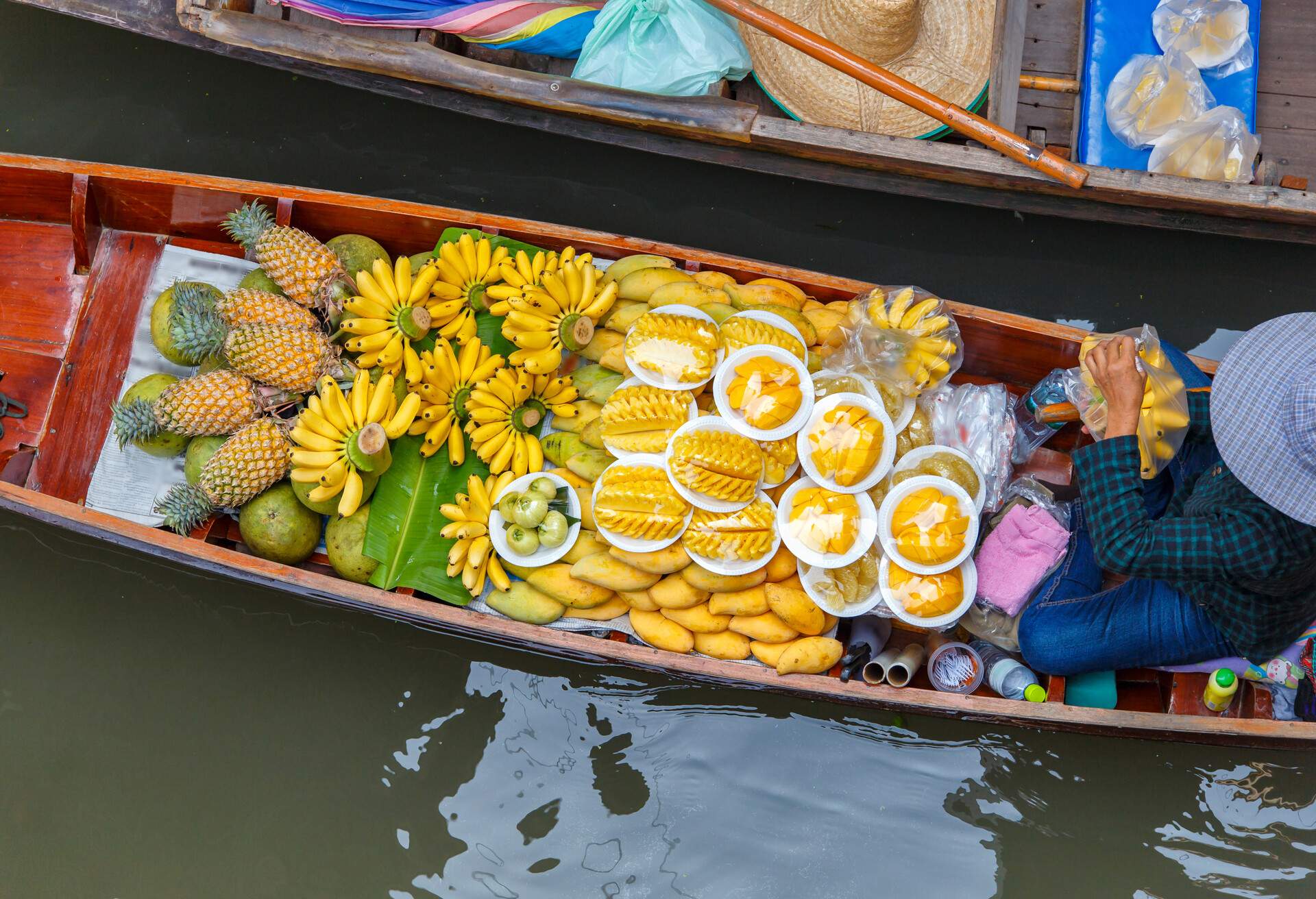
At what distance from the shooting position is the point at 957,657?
9.66 ft

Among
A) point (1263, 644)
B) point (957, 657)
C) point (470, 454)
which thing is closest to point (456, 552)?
point (470, 454)

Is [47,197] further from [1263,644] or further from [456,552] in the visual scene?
[1263,644]

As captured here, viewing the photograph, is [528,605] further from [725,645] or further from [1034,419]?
[1034,419]

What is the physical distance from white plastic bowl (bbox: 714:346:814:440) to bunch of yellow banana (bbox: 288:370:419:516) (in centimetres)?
94

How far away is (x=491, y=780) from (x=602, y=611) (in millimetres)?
1173

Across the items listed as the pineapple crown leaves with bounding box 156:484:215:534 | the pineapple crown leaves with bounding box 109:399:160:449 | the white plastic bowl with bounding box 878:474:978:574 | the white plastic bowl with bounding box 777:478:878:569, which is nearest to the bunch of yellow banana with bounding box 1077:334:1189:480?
the white plastic bowl with bounding box 878:474:978:574

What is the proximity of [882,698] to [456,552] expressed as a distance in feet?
4.61

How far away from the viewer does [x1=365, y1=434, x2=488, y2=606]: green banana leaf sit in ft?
9.78

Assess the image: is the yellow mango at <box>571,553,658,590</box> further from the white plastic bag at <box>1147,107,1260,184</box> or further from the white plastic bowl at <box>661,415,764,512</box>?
the white plastic bag at <box>1147,107,1260,184</box>

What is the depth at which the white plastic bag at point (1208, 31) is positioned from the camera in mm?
3357

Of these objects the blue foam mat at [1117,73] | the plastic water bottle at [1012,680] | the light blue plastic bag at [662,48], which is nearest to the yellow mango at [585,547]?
the plastic water bottle at [1012,680]

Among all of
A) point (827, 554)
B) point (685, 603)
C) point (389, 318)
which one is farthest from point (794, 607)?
point (389, 318)

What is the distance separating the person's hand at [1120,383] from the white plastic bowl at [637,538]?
1199 mm

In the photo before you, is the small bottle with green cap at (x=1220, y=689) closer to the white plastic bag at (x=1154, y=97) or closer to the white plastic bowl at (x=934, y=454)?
the white plastic bowl at (x=934, y=454)
